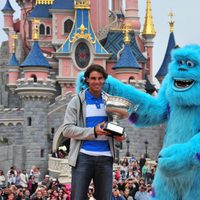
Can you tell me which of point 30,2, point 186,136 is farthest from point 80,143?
point 30,2

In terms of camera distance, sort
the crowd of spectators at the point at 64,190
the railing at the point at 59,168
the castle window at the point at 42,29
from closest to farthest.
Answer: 1. the crowd of spectators at the point at 64,190
2. the railing at the point at 59,168
3. the castle window at the point at 42,29

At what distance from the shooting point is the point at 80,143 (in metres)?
5.81

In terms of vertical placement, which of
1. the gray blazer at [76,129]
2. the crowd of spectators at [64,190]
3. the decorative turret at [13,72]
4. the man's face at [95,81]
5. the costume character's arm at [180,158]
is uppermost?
the decorative turret at [13,72]

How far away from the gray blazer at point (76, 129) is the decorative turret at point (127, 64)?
29.2 meters

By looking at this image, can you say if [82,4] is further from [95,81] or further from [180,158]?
[180,158]

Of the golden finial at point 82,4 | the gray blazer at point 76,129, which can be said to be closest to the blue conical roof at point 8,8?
the golden finial at point 82,4

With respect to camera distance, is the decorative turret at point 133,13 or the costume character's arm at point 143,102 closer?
the costume character's arm at point 143,102

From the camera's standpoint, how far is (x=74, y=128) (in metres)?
5.75

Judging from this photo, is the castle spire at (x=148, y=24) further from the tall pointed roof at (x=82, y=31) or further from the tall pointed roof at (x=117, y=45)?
the tall pointed roof at (x=82, y=31)

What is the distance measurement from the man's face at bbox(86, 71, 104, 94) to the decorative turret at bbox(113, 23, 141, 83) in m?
29.2

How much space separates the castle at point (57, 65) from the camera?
3431cm

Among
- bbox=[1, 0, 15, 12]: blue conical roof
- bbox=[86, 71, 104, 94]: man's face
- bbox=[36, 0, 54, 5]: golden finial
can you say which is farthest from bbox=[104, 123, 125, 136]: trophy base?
bbox=[1, 0, 15, 12]: blue conical roof

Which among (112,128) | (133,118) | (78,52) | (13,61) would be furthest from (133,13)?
(112,128)

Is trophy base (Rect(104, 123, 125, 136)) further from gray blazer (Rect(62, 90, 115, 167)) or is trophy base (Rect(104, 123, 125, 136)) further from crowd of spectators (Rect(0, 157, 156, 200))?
crowd of spectators (Rect(0, 157, 156, 200))
